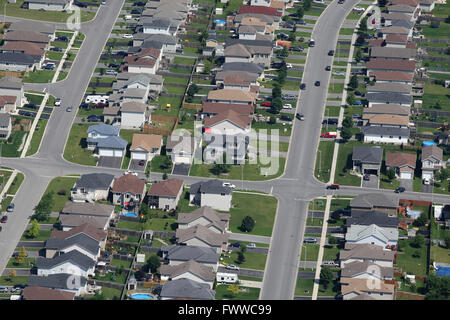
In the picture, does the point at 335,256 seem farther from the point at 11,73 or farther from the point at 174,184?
the point at 11,73

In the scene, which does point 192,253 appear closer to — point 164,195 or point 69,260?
point 164,195

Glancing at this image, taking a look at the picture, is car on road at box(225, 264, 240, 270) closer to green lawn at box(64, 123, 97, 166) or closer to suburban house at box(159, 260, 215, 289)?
suburban house at box(159, 260, 215, 289)

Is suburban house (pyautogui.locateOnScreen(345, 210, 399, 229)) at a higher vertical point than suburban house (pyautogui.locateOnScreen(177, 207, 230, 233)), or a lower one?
higher

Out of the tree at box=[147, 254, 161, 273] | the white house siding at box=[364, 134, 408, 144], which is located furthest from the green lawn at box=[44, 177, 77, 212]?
the white house siding at box=[364, 134, 408, 144]

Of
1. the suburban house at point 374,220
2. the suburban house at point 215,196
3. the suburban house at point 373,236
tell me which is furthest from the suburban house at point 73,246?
the suburban house at point 374,220

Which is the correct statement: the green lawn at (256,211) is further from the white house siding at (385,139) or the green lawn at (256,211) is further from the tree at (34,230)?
the tree at (34,230)

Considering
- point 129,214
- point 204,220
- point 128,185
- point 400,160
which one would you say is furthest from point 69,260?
point 400,160
